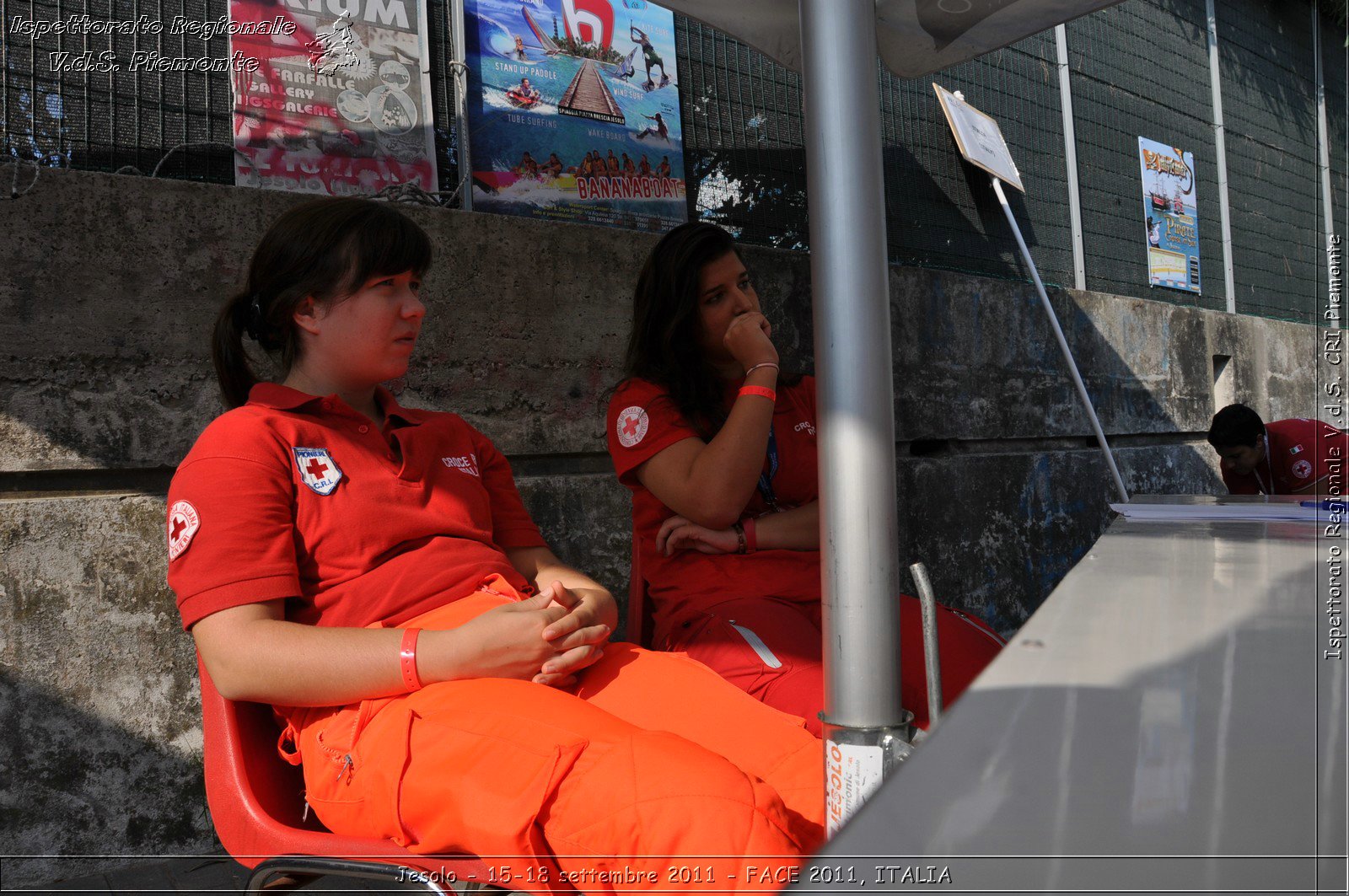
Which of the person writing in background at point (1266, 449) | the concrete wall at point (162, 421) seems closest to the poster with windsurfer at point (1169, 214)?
the person writing in background at point (1266, 449)

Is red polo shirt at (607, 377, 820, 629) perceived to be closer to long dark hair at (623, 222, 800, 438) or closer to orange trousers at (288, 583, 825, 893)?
long dark hair at (623, 222, 800, 438)

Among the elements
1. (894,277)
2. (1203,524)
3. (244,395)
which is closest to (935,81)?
(894,277)

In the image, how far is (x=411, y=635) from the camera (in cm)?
144

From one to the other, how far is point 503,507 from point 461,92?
1806mm

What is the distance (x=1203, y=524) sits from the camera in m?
Answer: 2.03

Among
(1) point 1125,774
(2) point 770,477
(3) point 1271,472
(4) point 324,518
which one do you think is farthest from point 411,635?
(3) point 1271,472

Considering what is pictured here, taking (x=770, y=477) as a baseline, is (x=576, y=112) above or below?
above

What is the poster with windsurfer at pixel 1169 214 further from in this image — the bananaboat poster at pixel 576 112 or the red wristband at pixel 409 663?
the red wristband at pixel 409 663

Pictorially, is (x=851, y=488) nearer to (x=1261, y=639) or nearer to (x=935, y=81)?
(x=1261, y=639)

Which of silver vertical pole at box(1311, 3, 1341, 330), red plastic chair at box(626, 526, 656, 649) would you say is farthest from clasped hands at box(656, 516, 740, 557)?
silver vertical pole at box(1311, 3, 1341, 330)

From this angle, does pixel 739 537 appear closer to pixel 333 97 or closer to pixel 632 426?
pixel 632 426

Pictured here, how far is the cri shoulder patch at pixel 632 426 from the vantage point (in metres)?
2.31

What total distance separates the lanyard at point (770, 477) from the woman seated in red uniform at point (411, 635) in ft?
2.04

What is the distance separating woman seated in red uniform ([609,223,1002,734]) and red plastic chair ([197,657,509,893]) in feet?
2.43
